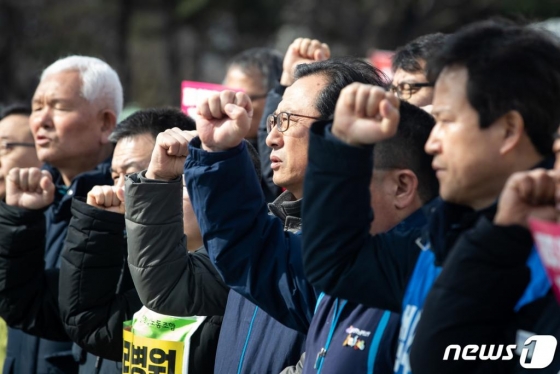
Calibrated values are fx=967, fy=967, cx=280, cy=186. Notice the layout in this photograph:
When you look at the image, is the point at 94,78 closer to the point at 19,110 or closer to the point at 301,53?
the point at 19,110

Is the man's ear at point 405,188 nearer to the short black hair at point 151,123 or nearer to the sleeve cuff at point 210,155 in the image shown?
the sleeve cuff at point 210,155

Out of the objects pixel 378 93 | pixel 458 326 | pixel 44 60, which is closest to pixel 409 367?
pixel 458 326

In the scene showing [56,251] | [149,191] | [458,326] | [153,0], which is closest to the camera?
[458,326]

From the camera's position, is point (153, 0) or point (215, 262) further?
point (153, 0)

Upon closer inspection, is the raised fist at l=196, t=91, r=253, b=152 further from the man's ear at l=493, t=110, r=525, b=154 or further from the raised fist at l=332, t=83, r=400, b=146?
the man's ear at l=493, t=110, r=525, b=154

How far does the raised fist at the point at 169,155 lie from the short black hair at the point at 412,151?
753mm

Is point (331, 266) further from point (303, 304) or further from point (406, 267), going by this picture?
point (303, 304)

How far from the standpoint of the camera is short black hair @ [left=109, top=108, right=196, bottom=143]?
14.3ft

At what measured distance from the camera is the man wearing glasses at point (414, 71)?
4.25 m

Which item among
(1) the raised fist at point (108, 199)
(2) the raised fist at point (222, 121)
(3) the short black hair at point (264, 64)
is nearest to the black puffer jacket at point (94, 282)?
(1) the raised fist at point (108, 199)

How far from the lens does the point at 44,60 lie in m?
18.6

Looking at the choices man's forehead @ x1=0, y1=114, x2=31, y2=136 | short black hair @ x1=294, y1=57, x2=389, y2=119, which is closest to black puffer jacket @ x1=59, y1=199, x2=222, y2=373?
short black hair @ x1=294, y1=57, x2=389, y2=119

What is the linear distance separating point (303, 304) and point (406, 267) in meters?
0.59

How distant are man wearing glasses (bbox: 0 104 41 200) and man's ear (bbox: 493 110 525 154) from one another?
155 inches
